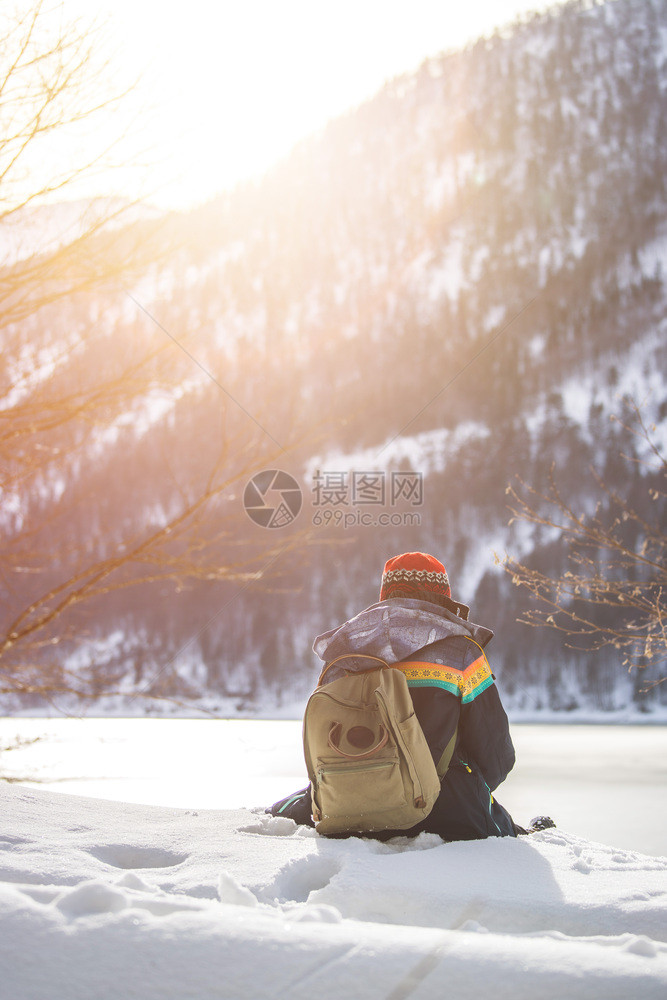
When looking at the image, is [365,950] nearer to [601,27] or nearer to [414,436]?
[414,436]

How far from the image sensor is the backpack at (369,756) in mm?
1918

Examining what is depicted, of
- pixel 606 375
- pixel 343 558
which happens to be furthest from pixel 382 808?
pixel 606 375

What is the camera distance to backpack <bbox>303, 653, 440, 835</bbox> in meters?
1.92

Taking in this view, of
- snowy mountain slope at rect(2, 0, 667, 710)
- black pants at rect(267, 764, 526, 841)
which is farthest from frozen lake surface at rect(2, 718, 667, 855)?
snowy mountain slope at rect(2, 0, 667, 710)

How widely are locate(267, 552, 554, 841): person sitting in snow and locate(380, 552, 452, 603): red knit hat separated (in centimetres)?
4

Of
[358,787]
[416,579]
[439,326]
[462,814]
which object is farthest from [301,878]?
[439,326]

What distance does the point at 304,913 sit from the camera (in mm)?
1191

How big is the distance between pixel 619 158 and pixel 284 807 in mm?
108221

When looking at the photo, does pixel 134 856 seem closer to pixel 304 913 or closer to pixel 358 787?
pixel 358 787

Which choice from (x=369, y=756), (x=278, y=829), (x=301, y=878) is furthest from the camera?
(x=278, y=829)

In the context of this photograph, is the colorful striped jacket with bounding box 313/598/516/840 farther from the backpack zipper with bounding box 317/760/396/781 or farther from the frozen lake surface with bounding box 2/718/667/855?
the frozen lake surface with bounding box 2/718/667/855

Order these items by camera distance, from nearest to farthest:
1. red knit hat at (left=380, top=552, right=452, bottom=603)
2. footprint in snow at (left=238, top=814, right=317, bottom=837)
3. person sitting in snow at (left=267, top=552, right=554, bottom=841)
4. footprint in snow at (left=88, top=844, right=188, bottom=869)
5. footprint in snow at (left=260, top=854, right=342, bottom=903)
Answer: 1. footprint in snow at (left=260, top=854, right=342, bottom=903)
2. footprint in snow at (left=88, top=844, right=188, bottom=869)
3. person sitting in snow at (left=267, top=552, right=554, bottom=841)
4. footprint in snow at (left=238, top=814, right=317, bottom=837)
5. red knit hat at (left=380, top=552, right=452, bottom=603)

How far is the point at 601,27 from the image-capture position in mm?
101250

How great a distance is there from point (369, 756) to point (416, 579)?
56 cm
